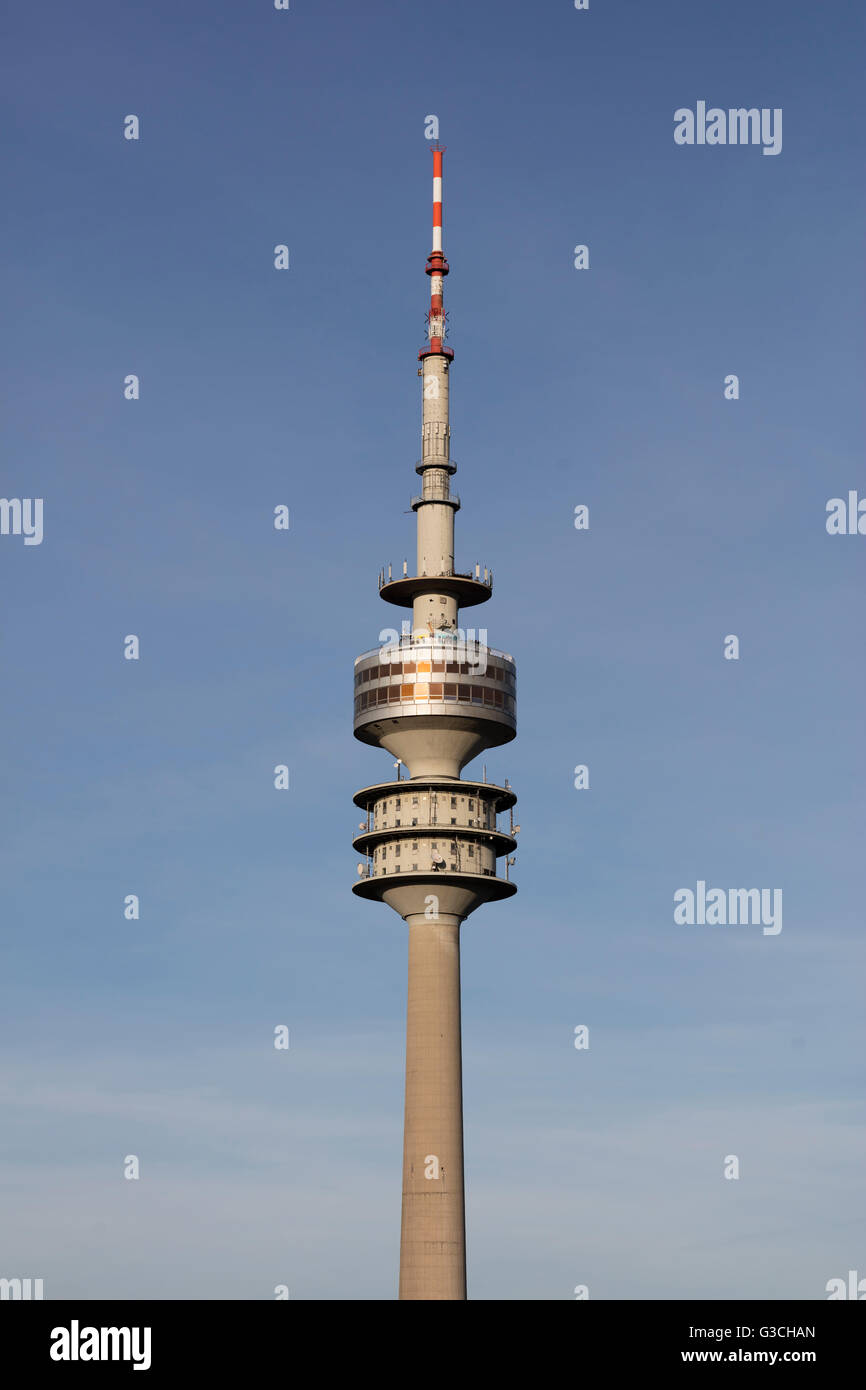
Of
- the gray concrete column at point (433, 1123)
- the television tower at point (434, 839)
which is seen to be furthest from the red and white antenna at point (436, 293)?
the gray concrete column at point (433, 1123)

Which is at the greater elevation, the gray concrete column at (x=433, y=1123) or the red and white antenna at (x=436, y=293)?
the red and white antenna at (x=436, y=293)

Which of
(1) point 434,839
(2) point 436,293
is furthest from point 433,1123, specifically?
(2) point 436,293

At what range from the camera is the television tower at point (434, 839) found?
16525 cm

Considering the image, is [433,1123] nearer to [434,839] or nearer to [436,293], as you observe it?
[434,839]

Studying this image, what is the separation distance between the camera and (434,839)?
17138 cm

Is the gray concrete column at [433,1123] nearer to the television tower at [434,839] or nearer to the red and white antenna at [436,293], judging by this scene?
the television tower at [434,839]

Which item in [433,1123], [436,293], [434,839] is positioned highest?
[436,293]

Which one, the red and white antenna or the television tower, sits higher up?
the red and white antenna

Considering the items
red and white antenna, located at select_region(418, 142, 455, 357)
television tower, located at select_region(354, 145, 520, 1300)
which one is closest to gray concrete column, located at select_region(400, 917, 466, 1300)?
television tower, located at select_region(354, 145, 520, 1300)

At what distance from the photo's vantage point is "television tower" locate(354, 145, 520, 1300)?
165250 mm

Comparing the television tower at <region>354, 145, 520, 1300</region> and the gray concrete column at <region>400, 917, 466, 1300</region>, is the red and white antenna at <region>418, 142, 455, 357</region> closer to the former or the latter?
the television tower at <region>354, 145, 520, 1300</region>

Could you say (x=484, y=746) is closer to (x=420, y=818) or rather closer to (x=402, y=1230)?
(x=420, y=818)
